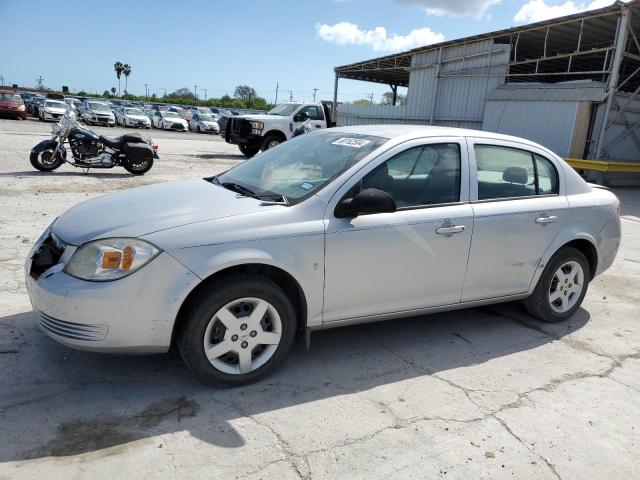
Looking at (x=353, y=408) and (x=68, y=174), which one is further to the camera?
(x=68, y=174)

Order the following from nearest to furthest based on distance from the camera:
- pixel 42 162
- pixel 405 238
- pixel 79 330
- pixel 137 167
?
1. pixel 79 330
2. pixel 405 238
3. pixel 42 162
4. pixel 137 167

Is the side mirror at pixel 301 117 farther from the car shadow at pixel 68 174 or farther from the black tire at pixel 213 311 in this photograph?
the black tire at pixel 213 311

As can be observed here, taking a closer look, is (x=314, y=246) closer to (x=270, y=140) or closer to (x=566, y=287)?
(x=566, y=287)

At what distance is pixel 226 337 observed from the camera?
315cm

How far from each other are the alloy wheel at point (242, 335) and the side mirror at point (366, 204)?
771 mm

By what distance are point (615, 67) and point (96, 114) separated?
88.4 ft

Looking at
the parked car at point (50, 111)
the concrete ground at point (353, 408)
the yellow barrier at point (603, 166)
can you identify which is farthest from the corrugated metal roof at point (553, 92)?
the parked car at point (50, 111)

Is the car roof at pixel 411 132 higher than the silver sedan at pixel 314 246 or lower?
higher

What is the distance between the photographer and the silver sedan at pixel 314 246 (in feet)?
9.68

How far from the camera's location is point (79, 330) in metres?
2.92

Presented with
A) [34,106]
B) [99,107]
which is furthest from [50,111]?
[34,106]

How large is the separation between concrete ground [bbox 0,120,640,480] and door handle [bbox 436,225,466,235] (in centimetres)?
93

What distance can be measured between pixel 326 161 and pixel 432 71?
1971 centimetres

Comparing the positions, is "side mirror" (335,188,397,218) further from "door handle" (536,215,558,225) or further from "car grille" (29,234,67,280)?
"car grille" (29,234,67,280)
